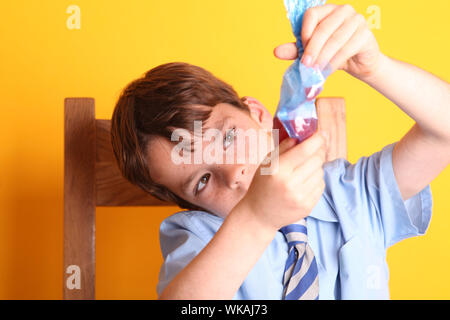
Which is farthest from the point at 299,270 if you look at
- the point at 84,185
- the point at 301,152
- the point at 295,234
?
the point at 84,185

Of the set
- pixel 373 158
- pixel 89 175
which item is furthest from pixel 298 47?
pixel 89 175

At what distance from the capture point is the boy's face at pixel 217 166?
0.76 meters

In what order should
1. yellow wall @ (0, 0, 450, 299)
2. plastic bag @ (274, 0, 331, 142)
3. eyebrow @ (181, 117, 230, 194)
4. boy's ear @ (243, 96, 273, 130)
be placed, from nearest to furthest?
plastic bag @ (274, 0, 331, 142) < eyebrow @ (181, 117, 230, 194) < boy's ear @ (243, 96, 273, 130) < yellow wall @ (0, 0, 450, 299)

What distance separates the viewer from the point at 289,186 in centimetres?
55

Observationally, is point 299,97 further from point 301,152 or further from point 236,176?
point 236,176

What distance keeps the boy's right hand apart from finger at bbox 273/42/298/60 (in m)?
0.09

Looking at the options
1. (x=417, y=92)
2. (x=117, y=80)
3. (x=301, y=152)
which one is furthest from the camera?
(x=117, y=80)

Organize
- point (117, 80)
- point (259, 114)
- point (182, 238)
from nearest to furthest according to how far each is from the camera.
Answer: point (182, 238) < point (259, 114) < point (117, 80)

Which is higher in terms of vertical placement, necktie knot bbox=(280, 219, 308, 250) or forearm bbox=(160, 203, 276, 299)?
forearm bbox=(160, 203, 276, 299)

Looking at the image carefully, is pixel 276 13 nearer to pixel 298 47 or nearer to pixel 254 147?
pixel 254 147

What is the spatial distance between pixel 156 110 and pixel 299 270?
1.07 feet

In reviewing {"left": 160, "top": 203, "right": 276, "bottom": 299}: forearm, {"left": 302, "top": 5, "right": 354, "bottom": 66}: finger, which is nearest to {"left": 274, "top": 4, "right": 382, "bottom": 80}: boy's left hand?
{"left": 302, "top": 5, "right": 354, "bottom": 66}: finger

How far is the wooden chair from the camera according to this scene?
86 cm

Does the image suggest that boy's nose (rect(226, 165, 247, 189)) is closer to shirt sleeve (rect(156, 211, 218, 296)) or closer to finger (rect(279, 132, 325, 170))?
shirt sleeve (rect(156, 211, 218, 296))
